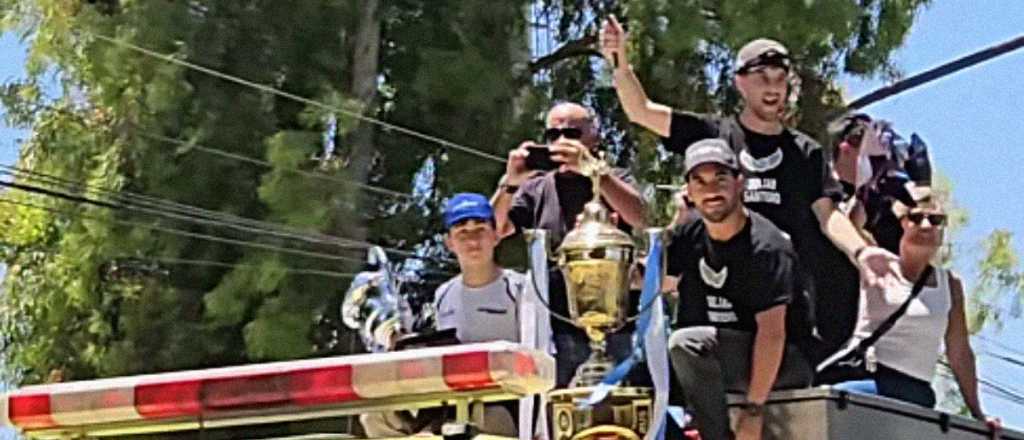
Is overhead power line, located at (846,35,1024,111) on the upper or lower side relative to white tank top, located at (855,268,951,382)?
upper

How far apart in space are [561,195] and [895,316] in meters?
0.98

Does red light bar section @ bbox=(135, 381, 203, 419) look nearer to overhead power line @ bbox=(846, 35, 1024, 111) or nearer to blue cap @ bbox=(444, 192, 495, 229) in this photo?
blue cap @ bbox=(444, 192, 495, 229)

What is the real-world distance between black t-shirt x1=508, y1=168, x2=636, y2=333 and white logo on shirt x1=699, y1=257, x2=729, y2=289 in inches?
28.2

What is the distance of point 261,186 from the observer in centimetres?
1387

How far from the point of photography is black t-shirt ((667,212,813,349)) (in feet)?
15.8

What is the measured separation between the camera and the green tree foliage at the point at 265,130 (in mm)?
14000

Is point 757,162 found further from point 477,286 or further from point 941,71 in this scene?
point 941,71

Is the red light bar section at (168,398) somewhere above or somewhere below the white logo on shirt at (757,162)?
below

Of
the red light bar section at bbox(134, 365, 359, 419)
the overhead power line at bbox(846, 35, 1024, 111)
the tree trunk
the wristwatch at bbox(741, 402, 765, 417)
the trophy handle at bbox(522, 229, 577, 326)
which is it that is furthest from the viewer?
the tree trunk

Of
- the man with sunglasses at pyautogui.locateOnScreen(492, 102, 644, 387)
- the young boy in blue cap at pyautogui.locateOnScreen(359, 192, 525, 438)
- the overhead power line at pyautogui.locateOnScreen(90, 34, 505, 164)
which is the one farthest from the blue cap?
the overhead power line at pyautogui.locateOnScreen(90, 34, 505, 164)

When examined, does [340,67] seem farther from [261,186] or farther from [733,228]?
[733,228]

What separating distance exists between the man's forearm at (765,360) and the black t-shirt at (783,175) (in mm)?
623

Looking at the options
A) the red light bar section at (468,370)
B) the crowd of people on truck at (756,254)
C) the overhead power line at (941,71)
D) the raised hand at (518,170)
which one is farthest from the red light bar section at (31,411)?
the overhead power line at (941,71)

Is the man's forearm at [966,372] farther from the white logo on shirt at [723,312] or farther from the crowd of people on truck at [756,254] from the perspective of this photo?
the white logo on shirt at [723,312]
